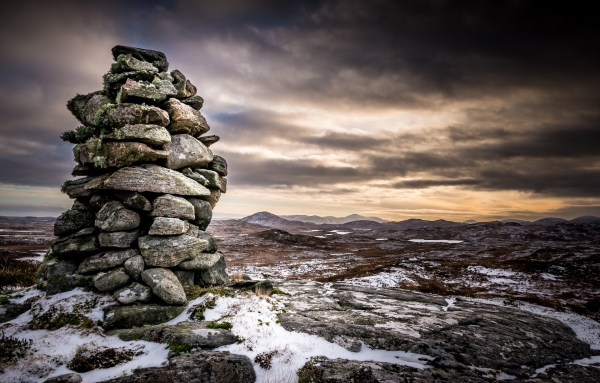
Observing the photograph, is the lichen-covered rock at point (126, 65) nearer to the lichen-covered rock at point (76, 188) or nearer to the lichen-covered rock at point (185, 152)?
the lichen-covered rock at point (185, 152)

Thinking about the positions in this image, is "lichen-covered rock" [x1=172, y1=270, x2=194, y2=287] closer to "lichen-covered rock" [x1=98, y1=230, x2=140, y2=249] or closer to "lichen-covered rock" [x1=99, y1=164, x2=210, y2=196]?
"lichen-covered rock" [x1=98, y1=230, x2=140, y2=249]

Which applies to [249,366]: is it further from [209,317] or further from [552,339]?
[552,339]

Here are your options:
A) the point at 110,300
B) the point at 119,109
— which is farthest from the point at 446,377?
the point at 119,109

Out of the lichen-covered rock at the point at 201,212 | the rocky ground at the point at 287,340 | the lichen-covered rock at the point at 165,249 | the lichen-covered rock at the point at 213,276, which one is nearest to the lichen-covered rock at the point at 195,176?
the lichen-covered rock at the point at 201,212

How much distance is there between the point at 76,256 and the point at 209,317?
867 cm

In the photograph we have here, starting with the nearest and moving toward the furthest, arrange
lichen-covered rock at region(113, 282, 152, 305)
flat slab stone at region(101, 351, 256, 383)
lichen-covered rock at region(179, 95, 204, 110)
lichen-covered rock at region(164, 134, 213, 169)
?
1. flat slab stone at region(101, 351, 256, 383)
2. lichen-covered rock at region(113, 282, 152, 305)
3. lichen-covered rock at region(164, 134, 213, 169)
4. lichen-covered rock at region(179, 95, 204, 110)

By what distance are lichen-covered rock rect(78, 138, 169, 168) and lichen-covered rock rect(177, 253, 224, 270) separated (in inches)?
245

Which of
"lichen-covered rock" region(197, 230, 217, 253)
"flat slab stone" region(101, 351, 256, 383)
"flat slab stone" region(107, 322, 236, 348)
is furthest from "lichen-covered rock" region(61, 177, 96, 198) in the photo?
"flat slab stone" region(101, 351, 256, 383)

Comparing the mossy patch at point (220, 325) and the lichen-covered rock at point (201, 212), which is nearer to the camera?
the mossy patch at point (220, 325)

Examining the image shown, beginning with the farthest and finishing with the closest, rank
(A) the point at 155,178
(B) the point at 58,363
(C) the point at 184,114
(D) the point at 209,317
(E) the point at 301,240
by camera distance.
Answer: (E) the point at 301,240 < (C) the point at 184,114 < (A) the point at 155,178 < (D) the point at 209,317 < (B) the point at 58,363

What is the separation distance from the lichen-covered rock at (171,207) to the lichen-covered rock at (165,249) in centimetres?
120

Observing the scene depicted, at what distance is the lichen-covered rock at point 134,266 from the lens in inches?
531

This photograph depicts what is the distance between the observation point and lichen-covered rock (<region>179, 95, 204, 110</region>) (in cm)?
1852

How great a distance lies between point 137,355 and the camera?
374 inches
